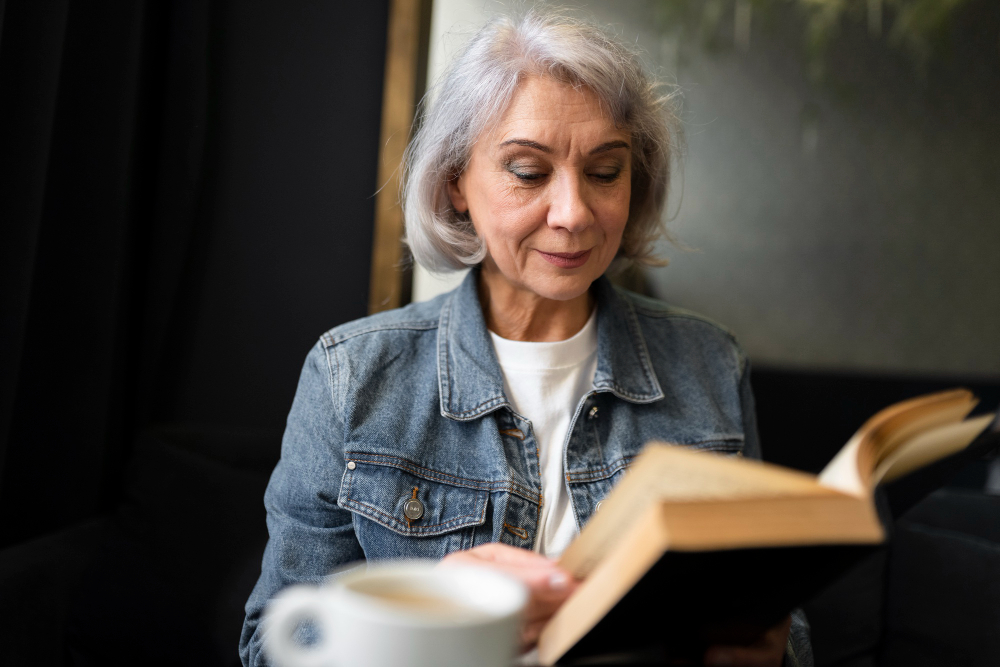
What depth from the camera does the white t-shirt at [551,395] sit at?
1047mm

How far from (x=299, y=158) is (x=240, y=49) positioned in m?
0.24

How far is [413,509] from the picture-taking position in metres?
1.00

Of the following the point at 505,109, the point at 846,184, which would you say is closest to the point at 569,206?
the point at 505,109

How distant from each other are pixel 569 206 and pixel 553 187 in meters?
0.04

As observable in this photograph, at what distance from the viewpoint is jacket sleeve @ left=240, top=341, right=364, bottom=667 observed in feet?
3.17

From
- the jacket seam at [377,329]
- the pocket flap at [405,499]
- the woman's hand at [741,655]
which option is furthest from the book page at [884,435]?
the jacket seam at [377,329]

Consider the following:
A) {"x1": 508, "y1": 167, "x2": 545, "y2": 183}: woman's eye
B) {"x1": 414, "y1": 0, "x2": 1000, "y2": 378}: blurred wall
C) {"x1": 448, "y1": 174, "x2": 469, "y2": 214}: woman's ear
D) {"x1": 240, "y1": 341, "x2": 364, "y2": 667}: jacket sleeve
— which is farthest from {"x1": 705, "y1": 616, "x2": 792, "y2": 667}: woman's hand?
{"x1": 414, "y1": 0, "x2": 1000, "y2": 378}: blurred wall

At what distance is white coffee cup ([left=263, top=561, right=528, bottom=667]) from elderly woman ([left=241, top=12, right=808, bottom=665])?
1.75 feet

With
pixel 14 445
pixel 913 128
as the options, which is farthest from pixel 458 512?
pixel 913 128

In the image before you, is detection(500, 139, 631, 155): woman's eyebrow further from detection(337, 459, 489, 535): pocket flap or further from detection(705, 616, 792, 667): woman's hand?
detection(705, 616, 792, 667): woman's hand

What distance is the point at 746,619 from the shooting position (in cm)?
59

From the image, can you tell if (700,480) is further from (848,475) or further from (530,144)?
(530,144)

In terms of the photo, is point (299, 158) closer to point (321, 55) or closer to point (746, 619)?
point (321, 55)

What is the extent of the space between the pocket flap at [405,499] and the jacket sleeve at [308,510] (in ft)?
0.10
